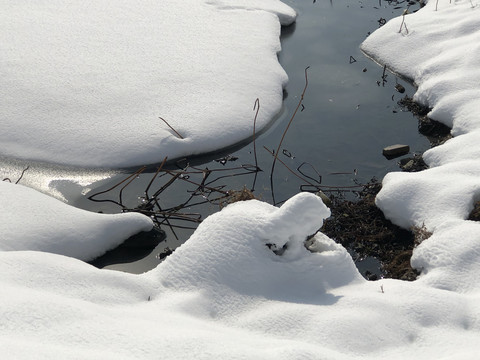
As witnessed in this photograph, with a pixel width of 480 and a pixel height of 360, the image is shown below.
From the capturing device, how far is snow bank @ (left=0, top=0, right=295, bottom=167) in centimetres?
602

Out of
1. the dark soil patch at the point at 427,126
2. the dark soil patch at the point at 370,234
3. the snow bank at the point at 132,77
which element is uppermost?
the snow bank at the point at 132,77

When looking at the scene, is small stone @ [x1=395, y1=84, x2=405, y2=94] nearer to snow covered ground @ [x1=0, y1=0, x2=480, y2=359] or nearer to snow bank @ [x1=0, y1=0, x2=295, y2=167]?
snow bank @ [x1=0, y1=0, x2=295, y2=167]

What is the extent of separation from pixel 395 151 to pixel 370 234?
1.24 m

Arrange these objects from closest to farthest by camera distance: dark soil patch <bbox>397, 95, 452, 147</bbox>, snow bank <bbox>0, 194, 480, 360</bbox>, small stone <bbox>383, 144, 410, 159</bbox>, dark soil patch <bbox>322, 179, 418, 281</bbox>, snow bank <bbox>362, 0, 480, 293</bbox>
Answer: snow bank <bbox>0, 194, 480, 360</bbox>, snow bank <bbox>362, 0, 480, 293</bbox>, dark soil patch <bbox>322, 179, 418, 281</bbox>, small stone <bbox>383, 144, 410, 159</bbox>, dark soil patch <bbox>397, 95, 452, 147</bbox>

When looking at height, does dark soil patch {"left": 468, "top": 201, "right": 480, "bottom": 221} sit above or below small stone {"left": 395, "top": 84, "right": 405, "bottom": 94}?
above

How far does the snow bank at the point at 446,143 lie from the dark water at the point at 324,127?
25 centimetres

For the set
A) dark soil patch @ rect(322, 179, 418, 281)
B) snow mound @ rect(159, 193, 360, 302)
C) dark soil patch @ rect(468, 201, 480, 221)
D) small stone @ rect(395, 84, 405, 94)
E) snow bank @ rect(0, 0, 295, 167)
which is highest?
snow mound @ rect(159, 193, 360, 302)

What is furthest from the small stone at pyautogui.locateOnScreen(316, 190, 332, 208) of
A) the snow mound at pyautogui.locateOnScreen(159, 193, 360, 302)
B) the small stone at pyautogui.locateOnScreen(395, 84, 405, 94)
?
the small stone at pyautogui.locateOnScreen(395, 84, 405, 94)

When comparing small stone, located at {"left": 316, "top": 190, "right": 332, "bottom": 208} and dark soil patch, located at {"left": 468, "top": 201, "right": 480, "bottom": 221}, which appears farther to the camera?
small stone, located at {"left": 316, "top": 190, "right": 332, "bottom": 208}

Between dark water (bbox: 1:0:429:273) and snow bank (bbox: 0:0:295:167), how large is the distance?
22 centimetres

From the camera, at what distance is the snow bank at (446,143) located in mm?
4477

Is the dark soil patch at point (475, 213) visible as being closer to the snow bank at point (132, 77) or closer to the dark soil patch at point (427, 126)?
the dark soil patch at point (427, 126)

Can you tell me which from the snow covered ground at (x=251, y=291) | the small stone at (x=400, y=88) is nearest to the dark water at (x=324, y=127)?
the small stone at (x=400, y=88)

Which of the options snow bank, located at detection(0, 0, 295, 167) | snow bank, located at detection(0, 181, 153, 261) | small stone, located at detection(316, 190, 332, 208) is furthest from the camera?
snow bank, located at detection(0, 0, 295, 167)
